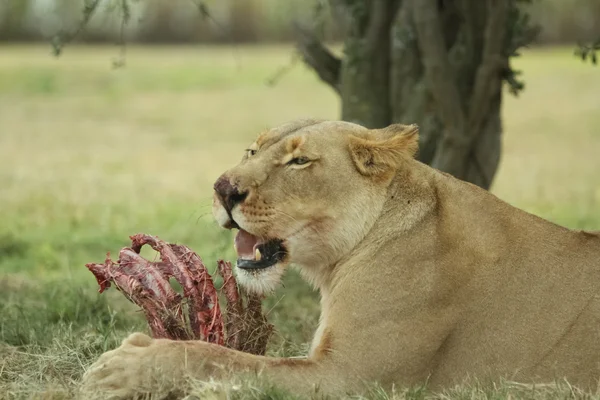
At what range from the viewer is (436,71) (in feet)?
21.7

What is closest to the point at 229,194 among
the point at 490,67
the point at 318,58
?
the point at 490,67

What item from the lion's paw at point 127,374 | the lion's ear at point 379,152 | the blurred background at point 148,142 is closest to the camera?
the lion's paw at point 127,374

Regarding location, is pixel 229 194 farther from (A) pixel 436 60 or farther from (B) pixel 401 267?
(A) pixel 436 60

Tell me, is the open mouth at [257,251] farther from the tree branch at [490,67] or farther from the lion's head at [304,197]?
the tree branch at [490,67]

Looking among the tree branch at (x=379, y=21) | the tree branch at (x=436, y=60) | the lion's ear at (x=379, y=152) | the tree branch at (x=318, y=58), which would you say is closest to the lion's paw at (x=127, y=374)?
the lion's ear at (x=379, y=152)

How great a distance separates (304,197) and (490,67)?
9.10ft

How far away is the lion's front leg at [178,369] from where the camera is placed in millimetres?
3877

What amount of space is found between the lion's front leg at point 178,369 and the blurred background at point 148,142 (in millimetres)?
394

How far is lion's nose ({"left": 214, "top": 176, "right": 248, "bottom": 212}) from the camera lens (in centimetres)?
415

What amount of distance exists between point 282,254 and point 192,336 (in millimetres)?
514

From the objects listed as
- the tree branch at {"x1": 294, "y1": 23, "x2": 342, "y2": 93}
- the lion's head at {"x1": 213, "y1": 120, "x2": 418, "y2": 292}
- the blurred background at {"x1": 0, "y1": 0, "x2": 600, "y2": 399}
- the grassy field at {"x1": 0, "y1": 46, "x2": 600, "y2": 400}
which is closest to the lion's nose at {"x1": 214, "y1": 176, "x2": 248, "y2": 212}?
the lion's head at {"x1": 213, "y1": 120, "x2": 418, "y2": 292}

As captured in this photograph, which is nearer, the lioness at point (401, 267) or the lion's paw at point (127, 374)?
the lion's paw at point (127, 374)

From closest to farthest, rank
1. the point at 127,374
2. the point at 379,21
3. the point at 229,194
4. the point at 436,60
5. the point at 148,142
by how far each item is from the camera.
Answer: the point at 127,374, the point at 229,194, the point at 436,60, the point at 379,21, the point at 148,142

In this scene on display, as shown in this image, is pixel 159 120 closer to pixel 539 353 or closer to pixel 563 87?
pixel 563 87
